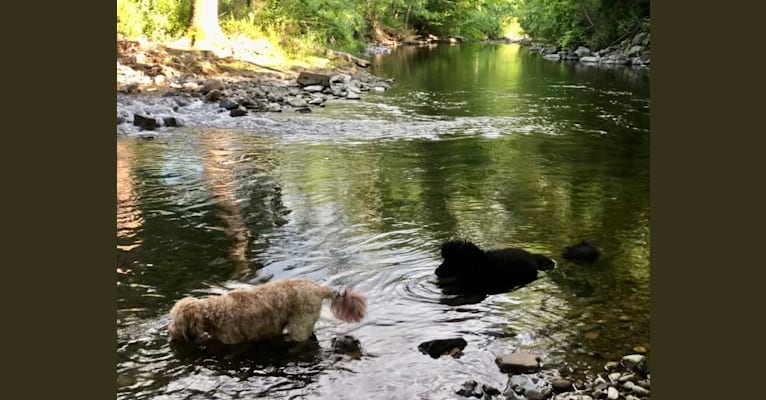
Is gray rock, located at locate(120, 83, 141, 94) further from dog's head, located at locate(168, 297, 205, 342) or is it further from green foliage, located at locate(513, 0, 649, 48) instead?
green foliage, located at locate(513, 0, 649, 48)

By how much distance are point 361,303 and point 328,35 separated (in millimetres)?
35643

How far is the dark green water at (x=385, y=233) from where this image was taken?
6.40 metres

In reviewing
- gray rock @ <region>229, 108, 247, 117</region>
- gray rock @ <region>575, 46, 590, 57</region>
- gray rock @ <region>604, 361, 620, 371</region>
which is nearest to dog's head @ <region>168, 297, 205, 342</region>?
gray rock @ <region>604, 361, 620, 371</region>

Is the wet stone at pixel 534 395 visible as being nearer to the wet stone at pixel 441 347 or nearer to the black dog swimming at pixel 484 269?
the wet stone at pixel 441 347

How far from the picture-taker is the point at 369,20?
65750 mm

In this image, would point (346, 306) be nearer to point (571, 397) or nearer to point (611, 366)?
point (571, 397)

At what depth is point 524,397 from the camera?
5.81 m

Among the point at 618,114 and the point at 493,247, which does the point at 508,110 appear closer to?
the point at 618,114

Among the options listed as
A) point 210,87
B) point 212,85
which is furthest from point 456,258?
point 212,85

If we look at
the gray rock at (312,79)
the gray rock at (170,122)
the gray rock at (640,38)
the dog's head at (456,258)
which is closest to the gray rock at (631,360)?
the dog's head at (456,258)

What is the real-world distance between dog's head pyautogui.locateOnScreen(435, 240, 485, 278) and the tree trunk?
73.7 ft

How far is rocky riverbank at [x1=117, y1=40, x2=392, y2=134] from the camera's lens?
21.1 metres

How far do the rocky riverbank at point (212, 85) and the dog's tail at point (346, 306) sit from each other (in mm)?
13008

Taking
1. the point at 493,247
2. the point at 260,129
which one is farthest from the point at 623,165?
the point at 260,129
